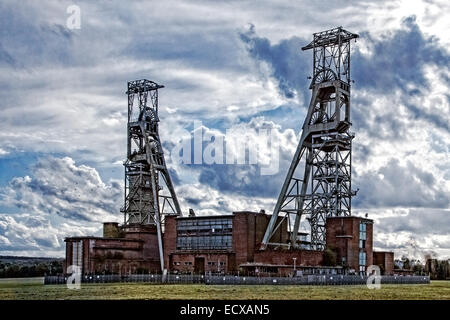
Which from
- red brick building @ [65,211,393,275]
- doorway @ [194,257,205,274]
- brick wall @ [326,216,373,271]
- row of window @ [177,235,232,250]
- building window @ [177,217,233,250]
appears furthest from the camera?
building window @ [177,217,233,250]

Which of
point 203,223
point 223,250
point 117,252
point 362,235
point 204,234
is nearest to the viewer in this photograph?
point 362,235

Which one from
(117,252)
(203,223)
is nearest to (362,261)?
(203,223)

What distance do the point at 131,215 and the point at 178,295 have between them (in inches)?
2626

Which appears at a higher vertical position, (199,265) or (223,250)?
(223,250)

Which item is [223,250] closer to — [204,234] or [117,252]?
[204,234]

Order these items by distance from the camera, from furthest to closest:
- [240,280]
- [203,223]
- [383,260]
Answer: [383,260] < [203,223] < [240,280]

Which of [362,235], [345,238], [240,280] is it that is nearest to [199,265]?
[345,238]

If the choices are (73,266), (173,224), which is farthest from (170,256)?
(73,266)

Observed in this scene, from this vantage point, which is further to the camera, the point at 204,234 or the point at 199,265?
the point at 204,234

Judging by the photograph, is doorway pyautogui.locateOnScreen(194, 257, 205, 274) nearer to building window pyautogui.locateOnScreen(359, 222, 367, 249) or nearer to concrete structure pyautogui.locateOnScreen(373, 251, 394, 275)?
building window pyautogui.locateOnScreen(359, 222, 367, 249)

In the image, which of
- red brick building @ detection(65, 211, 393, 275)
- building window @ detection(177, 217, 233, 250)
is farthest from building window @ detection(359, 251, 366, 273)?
building window @ detection(177, 217, 233, 250)

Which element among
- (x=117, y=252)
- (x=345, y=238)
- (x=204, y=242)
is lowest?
(x=117, y=252)

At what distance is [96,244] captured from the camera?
109 m

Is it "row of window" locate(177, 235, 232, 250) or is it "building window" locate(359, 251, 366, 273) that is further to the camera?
"row of window" locate(177, 235, 232, 250)
